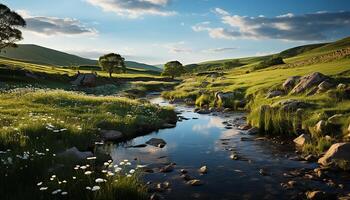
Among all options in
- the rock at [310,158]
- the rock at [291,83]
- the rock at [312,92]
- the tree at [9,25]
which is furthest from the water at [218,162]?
the tree at [9,25]

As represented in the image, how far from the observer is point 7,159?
1295 centimetres

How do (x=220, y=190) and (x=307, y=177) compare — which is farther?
(x=307, y=177)

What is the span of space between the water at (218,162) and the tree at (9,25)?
48.1 metres

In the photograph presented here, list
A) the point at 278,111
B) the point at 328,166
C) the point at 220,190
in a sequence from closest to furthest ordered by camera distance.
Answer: the point at 220,190, the point at 328,166, the point at 278,111

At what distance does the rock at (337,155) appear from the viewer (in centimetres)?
1647

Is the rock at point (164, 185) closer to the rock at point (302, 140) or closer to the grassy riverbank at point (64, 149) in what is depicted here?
the grassy riverbank at point (64, 149)

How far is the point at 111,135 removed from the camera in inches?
931

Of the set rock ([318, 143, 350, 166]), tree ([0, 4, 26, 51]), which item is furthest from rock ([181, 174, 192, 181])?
tree ([0, 4, 26, 51])

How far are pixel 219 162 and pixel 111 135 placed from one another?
8.50 m

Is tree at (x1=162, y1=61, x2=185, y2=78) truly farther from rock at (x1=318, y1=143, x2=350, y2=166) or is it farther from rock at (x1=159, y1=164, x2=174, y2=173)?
rock at (x1=318, y1=143, x2=350, y2=166)

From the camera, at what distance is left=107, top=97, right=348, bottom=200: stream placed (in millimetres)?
14013

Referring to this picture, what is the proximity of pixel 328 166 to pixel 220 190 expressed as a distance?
5.85 m

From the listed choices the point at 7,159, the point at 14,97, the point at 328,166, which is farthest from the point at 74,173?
the point at 14,97

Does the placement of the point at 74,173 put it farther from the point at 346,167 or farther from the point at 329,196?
the point at 346,167
